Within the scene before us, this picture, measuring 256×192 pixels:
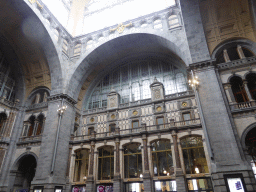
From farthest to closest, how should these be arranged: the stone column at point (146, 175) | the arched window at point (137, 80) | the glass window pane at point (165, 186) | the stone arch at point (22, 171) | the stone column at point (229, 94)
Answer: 1. the arched window at point (137, 80)
2. the stone arch at point (22, 171)
3. the stone column at point (146, 175)
4. the glass window pane at point (165, 186)
5. the stone column at point (229, 94)

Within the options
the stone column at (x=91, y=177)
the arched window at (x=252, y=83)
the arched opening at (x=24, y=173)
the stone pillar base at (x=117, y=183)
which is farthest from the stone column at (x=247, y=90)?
the arched opening at (x=24, y=173)

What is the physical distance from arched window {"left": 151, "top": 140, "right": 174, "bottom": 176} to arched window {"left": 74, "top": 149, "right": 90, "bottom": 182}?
8.82 metres

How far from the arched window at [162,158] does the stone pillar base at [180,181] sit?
1210 millimetres

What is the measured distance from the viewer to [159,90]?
24.8 metres

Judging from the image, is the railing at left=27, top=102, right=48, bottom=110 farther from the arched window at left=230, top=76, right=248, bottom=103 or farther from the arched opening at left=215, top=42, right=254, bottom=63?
the arched window at left=230, top=76, right=248, bottom=103

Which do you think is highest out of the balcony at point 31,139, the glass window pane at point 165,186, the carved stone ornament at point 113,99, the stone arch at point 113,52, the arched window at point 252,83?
the stone arch at point 113,52

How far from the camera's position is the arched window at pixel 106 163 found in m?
21.3

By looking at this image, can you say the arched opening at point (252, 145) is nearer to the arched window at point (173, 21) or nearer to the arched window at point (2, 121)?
the arched window at point (173, 21)

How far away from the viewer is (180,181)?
17.4 metres

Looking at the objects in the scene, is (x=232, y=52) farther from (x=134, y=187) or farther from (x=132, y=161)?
(x=134, y=187)

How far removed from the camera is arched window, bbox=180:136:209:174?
58.9 feet

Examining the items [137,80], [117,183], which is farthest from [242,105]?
[117,183]

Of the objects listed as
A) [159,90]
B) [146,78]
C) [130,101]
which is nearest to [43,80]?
[130,101]

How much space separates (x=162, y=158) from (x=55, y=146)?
1218 cm
